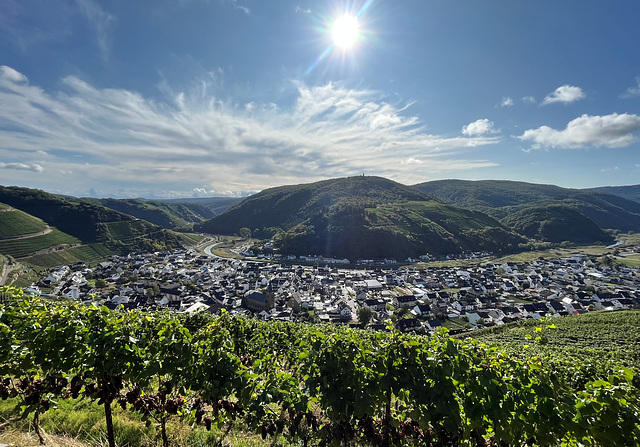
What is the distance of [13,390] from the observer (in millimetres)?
4797

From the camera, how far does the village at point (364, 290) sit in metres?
49.3

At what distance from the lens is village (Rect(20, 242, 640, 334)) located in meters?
49.3

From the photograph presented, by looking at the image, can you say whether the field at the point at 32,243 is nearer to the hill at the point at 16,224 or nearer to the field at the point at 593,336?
the hill at the point at 16,224

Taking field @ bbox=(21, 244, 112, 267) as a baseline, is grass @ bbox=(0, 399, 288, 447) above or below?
above

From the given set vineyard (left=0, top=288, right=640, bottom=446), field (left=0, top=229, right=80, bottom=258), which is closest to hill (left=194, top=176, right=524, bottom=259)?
field (left=0, top=229, right=80, bottom=258)

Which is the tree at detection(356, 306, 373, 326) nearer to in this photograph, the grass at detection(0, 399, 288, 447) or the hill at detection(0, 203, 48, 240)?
the grass at detection(0, 399, 288, 447)

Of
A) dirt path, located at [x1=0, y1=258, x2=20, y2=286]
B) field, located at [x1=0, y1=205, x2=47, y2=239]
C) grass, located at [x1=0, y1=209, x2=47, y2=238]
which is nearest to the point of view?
dirt path, located at [x1=0, y1=258, x2=20, y2=286]

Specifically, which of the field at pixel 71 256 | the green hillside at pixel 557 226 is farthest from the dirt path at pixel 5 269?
the green hillside at pixel 557 226

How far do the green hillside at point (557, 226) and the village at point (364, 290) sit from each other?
7712cm

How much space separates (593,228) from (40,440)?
25462cm

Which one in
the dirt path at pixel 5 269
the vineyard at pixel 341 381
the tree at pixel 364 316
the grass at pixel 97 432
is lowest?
the tree at pixel 364 316

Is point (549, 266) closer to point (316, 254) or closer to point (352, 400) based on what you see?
point (316, 254)

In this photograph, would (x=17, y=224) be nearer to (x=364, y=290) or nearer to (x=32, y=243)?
(x=32, y=243)

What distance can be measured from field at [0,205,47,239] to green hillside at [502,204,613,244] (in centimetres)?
27245
